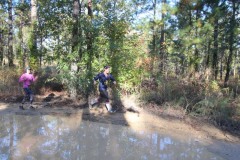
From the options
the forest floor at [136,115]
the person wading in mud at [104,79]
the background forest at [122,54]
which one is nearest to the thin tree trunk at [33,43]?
the background forest at [122,54]

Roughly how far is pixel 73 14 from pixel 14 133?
Result: 5.89m

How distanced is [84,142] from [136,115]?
9.24 ft

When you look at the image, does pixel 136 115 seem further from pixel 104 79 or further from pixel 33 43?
pixel 33 43

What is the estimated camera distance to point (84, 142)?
19.0 feet

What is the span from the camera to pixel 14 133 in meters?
6.10

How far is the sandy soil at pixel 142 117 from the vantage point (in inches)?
258

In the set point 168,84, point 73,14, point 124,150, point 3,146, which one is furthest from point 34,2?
point 124,150

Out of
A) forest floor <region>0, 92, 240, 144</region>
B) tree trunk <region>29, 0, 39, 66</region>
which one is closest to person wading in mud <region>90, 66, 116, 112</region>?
forest floor <region>0, 92, 240, 144</region>

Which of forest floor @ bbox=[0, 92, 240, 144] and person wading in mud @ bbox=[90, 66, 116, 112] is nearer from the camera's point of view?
forest floor @ bbox=[0, 92, 240, 144]

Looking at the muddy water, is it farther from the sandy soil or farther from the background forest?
the background forest

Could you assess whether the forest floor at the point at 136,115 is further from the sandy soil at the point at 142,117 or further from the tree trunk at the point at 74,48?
the tree trunk at the point at 74,48

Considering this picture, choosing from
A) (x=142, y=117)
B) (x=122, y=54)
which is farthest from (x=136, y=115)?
(x=122, y=54)

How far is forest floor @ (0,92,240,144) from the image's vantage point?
270 inches

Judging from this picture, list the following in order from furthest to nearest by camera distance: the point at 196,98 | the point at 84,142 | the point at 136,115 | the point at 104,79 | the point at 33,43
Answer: the point at 33,43
the point at 196,98
the point at 104,79
the point at 136,115
the point at 84,142
